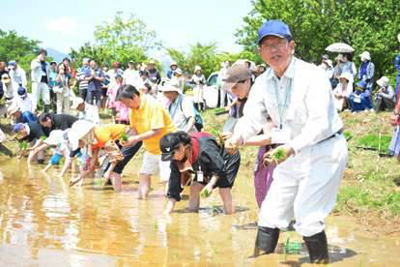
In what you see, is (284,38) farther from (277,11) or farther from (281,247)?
(277,11)

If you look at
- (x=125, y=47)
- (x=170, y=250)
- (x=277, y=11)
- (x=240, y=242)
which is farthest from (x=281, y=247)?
(x=125, y=47)

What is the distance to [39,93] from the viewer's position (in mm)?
17969

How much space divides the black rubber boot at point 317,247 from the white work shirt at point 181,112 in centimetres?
462

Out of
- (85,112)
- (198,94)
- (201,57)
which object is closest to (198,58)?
(201,57)

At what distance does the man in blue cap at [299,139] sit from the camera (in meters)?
4.86

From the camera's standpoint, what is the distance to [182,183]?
7926 millimetres

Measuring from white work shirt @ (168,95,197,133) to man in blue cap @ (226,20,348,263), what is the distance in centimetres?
428

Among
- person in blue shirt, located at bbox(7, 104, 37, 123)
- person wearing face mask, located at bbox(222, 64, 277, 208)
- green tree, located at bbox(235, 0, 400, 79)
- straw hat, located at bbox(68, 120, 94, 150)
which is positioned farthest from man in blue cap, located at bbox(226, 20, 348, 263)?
green tree, located at bbox(235, 0, 400, 79)

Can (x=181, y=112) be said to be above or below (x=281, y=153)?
above

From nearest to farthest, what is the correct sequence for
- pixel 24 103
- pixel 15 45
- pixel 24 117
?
1. pixel 24 117
2. pixel 24 103
3. pixel 15 45

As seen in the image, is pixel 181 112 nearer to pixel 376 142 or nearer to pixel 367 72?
pixel 376 142

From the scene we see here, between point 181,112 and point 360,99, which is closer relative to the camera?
point 181,112

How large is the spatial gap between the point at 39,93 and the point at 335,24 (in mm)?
15054

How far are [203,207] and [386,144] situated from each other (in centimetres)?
452
